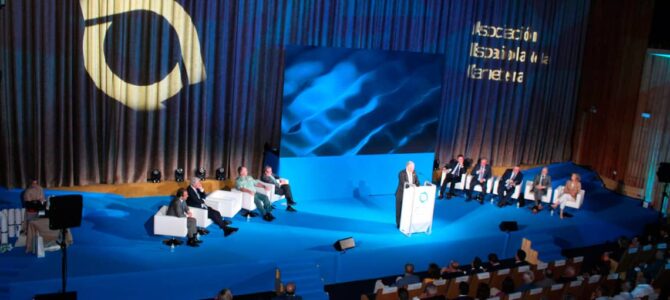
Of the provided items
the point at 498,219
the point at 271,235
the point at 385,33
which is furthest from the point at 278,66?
the point at 498,219

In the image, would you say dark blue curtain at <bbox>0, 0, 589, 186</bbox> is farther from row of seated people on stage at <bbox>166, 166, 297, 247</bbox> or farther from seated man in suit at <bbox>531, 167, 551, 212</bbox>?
seated man in suit at <bbox>531, 167, 551, 212</bbox>

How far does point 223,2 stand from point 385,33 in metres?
3.39

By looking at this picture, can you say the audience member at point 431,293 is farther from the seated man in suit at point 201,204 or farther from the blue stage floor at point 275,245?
the seated man in suit at point 201,204

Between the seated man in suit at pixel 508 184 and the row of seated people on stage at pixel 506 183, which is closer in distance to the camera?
the row of seated people on stage at pixel 506 183

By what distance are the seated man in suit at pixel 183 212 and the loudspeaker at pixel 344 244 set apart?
6.47 feet

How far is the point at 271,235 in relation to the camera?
9.71 m

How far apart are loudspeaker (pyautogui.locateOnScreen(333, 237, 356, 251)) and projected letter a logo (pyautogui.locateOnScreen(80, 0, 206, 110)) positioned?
13.4 feet

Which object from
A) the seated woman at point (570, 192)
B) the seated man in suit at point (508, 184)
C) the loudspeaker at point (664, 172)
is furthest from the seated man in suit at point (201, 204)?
the loudspeaker at point (664, 172)

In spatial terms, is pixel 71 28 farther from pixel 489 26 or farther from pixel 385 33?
pixel 489 26

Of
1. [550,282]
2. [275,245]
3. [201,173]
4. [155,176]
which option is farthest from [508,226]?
[155,176]

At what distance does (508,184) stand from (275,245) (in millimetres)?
5216

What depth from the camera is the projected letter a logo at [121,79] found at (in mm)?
10156

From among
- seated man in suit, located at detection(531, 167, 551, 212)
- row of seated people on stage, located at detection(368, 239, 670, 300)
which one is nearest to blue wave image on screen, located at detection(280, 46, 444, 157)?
seated man in suit, located at detection(531, 167, 551, 212)

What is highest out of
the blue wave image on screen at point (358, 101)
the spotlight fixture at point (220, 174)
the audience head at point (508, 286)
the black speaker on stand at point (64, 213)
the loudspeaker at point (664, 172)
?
the blue wave image on screen at point (358, 101)
